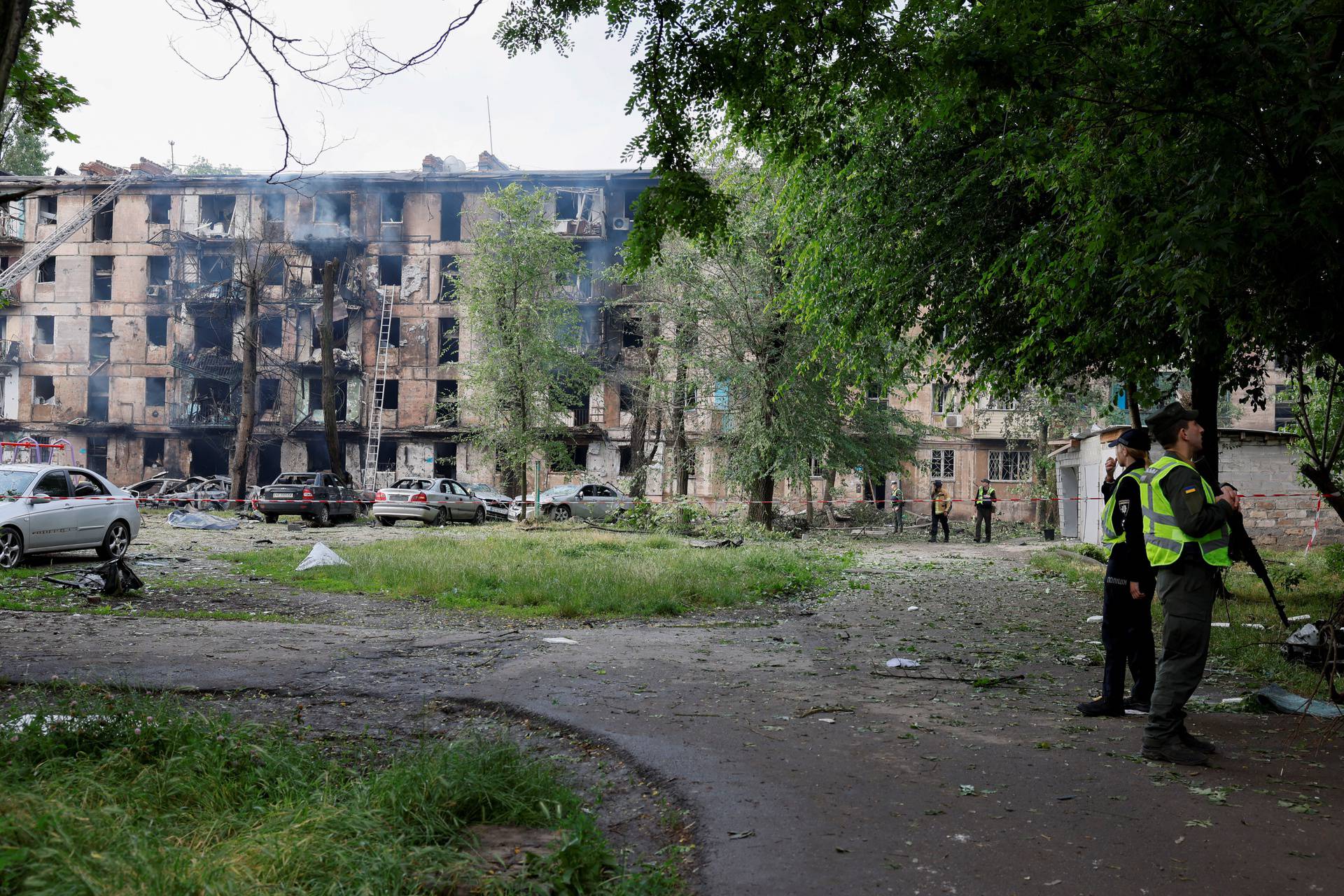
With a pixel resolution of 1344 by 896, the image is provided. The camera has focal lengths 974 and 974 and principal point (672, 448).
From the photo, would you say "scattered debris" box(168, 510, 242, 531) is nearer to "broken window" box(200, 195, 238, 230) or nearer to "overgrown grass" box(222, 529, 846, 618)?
"overgrown grass" box(222, 529, 846, 618)

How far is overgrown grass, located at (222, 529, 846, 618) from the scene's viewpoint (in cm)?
1195

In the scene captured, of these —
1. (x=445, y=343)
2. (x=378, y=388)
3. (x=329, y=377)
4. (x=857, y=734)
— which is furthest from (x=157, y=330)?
(x=857, y=734)

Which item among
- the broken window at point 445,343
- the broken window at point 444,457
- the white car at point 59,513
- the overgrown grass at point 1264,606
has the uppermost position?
the broken window at point 445,343

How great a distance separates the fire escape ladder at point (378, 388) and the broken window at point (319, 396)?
57.3 inches

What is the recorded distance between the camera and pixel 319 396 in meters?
46.2

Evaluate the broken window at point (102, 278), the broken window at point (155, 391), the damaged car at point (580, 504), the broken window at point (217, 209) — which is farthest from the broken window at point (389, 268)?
the damaged car at point (580, 504)

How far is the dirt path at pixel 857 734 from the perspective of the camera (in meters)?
3.89

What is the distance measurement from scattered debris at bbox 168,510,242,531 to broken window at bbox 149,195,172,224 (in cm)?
2578

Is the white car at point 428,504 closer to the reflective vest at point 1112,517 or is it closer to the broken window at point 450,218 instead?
the broken window at point 450,218

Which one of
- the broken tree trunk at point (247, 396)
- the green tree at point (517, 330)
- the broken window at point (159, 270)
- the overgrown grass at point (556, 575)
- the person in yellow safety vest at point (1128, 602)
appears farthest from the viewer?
the broken window at point (159, 270)

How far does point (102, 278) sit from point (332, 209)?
39.4 feet

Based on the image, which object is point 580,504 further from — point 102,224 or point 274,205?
point 102,224

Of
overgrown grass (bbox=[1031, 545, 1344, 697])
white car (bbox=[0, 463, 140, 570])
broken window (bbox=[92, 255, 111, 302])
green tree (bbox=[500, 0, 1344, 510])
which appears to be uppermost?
broken window (bbox=[92, 255, 111, 302])

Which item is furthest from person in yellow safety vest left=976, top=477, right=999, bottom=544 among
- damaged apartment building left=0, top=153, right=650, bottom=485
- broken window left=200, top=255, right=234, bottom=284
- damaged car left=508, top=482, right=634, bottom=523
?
broken window left=200, top=255, right=234, bottom=284
